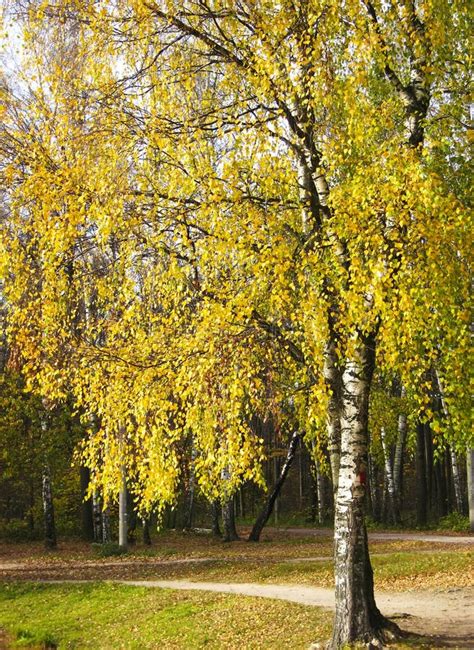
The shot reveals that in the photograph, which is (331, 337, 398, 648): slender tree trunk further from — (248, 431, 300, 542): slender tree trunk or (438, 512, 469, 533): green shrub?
(438, 512, 469, 533): green shrub

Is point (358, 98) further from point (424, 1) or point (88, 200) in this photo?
point (88, 200)

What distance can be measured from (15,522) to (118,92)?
2289cm

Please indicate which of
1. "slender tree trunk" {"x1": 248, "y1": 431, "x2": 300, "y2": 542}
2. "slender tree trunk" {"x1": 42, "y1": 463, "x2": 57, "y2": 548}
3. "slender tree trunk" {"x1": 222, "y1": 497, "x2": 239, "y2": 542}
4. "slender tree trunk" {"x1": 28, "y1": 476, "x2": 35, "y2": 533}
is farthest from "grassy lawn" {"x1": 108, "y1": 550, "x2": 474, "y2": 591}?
"slender tree trunk" {"x1": 28, "y1": 476, "x2": 35, "y2": 533}

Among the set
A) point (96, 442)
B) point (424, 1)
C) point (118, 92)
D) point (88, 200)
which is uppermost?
point (424, 1)

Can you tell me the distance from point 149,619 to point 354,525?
544cm

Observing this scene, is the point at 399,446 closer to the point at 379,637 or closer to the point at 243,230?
the point at 379,637

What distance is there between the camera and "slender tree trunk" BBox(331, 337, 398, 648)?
7.56 meters

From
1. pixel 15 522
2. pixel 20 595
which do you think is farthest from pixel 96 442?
pixel 15 522

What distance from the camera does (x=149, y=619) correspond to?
1151cm

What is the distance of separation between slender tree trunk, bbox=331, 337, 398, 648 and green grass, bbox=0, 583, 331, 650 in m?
1.16

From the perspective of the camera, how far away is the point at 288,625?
32.0 ft

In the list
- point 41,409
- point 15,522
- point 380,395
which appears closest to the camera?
point 380,395

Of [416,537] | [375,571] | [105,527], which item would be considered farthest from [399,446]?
[375,571]

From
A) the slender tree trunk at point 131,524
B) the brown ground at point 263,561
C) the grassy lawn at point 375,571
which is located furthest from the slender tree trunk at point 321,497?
the grassy lawn at point 375,571
